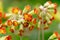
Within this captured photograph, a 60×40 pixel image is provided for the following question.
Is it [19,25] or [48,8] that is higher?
[48,8]

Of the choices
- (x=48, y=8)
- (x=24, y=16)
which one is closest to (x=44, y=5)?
(x=48, y=8)

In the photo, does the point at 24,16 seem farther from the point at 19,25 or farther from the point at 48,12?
the point at 48,12

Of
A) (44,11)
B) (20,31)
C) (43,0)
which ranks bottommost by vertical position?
(20,31)

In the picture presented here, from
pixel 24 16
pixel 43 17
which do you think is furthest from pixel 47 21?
pixel 24 16

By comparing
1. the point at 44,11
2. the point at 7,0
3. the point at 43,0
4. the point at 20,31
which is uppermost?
the point at 7,0

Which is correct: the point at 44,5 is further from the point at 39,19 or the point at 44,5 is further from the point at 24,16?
the point at 24,16

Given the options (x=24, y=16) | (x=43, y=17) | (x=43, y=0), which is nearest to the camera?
(x=24, y=16)

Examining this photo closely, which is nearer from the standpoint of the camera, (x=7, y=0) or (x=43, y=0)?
(x=43, y=0)

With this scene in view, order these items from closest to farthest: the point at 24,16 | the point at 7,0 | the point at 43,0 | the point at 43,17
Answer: the point at 24,16 → the point at 43,17 → the point at 43,0 → the point at 7,0

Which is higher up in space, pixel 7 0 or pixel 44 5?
pixel 7 0
